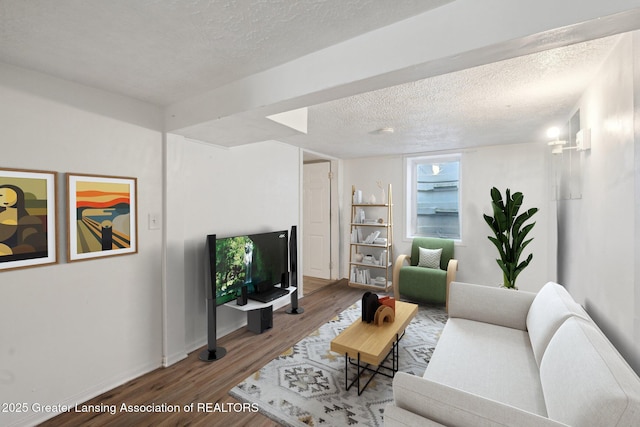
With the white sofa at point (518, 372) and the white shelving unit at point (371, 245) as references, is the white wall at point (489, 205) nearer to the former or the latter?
the white shelving unit at point (371, 245)

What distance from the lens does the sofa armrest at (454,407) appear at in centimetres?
95

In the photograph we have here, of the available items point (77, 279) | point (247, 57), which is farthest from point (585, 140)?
point (77, 279)

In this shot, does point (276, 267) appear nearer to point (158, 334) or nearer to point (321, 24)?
point (158, 334)

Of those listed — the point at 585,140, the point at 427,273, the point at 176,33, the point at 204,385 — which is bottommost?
the point at 204,385

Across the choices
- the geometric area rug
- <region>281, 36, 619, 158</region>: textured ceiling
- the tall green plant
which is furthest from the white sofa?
<region>281, 36, 619, 158</region>: textured ceiling

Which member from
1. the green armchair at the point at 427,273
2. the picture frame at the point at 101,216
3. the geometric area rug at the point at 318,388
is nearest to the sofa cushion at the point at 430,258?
the green armchair at the point at 427,273

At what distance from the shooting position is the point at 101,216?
2.16 meters

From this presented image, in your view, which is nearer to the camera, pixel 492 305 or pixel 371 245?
pixel 492 305

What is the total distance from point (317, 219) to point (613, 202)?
414cm

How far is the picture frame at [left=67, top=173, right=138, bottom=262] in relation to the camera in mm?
2014

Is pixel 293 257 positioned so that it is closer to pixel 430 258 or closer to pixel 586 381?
pixel 430 258

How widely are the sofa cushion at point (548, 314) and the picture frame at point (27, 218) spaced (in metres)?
3.21

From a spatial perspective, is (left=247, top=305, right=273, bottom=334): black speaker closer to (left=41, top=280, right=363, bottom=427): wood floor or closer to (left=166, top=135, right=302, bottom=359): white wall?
(left=41, top=280, right=363, bottom=427): wood floor

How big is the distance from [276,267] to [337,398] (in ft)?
5.41
